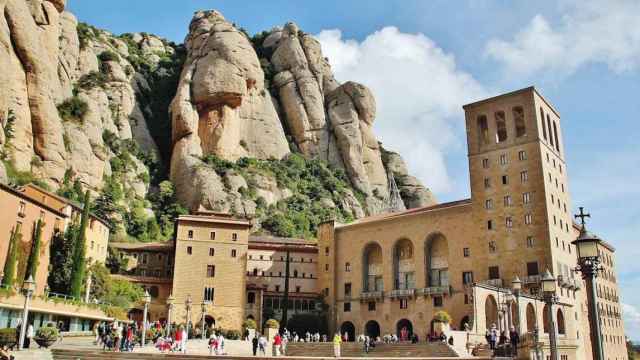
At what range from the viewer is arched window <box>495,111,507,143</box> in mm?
59000

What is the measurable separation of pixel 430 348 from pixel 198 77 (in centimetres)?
6341

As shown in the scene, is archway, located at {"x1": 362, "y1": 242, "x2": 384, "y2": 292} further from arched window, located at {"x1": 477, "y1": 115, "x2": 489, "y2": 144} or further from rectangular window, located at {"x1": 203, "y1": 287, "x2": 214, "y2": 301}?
rectangular window, located at {"x1": 203, "y1": 287, "x2": 214, "y2": 301}

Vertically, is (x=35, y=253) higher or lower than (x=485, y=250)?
lower

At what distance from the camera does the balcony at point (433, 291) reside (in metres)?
54.1

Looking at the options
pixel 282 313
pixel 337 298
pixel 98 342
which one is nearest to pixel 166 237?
pixel 282 313

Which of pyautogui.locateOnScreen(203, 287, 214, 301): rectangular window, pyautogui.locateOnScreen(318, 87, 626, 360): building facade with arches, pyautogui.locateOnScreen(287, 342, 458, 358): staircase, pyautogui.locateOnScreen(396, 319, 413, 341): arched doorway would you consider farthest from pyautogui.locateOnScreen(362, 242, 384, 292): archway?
pyautogui.locateOnScreen(287, 342, 458, 358): staircase

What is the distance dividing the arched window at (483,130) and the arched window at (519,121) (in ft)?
9.84

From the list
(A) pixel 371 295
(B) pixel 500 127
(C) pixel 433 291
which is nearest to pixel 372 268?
(A) pixel 371 295

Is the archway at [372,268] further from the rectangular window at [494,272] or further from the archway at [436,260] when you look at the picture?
the rectangular window at [494,272]

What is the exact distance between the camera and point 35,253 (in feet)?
133

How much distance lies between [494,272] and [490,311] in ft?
14.8

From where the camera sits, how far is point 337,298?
63500 mm

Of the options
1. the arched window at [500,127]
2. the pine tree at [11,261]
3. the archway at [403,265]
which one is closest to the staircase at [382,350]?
the archway at [403,265]

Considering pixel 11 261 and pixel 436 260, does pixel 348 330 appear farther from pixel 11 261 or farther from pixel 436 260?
pixel 11 261
